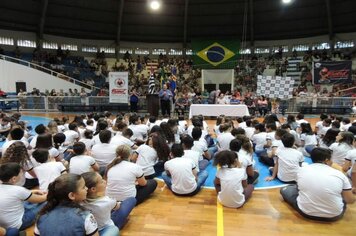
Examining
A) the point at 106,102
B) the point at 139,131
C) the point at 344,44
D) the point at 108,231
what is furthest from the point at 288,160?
the point at 344,44

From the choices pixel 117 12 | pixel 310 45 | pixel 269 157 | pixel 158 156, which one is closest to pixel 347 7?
pixel 310 45

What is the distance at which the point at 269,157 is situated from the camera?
21.1 ft

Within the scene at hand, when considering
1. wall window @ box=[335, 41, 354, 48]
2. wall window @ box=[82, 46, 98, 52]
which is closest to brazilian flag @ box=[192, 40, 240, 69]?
wall window @ box=[335, 41, 354, 48]

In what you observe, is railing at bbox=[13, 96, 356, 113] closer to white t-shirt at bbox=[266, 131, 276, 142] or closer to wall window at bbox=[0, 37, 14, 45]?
wall window at bbox=[0, 37, 14, 45]

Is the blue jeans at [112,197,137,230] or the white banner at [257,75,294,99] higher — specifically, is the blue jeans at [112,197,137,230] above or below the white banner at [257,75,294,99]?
below

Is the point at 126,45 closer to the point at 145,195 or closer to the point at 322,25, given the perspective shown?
the point at 322,25

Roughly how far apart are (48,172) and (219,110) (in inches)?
410

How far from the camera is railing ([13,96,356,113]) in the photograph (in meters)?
16.0

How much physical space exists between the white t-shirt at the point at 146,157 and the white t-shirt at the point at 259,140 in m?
2.78

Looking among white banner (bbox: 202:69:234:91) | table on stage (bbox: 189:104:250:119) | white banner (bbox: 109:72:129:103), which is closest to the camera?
table on stage (bbox: 189:104:250:119)

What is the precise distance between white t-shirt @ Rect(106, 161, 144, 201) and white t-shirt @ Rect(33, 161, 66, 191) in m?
0.72

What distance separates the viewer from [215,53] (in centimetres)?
2175

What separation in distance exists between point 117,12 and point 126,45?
12.7 ft

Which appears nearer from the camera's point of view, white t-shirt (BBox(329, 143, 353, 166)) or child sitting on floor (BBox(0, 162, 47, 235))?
child sitting on floor (BBox(0, 162, 47, 235))
